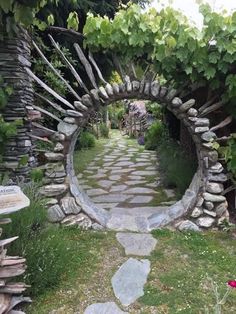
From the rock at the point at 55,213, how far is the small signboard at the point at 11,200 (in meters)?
1.46

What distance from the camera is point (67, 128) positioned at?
379 centimetres

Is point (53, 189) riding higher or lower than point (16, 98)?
lower

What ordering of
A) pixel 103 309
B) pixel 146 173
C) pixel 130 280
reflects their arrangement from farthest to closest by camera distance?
pixel 146 173
pixel 130 280
pixel 103 309

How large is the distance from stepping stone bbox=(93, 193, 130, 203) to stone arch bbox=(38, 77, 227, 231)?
3.76ft

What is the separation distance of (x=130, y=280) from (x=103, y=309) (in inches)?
17.9

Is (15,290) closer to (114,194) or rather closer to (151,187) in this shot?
(114,194)

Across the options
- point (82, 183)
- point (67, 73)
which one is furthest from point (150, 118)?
point (82, 183)

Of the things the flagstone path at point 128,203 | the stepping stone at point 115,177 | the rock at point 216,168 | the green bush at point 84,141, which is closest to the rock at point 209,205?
the rock at point 216,168

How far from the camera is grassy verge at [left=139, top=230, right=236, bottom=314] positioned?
8.24 feet

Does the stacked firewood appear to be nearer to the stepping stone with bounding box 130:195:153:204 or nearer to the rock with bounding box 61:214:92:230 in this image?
the rock with bounding box 61:214:92:230

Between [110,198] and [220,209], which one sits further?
[110,198]

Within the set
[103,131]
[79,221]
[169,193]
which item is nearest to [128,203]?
[169,193]

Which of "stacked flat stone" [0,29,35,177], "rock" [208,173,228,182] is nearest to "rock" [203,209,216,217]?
"rock" [208,173,228,182]

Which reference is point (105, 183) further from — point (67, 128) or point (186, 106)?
point (186, 106)
